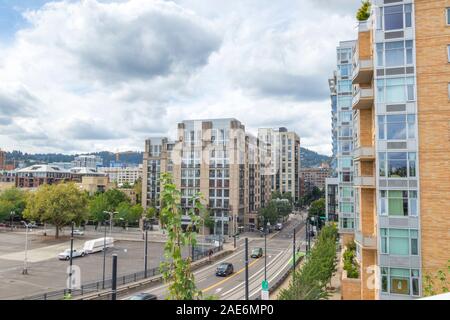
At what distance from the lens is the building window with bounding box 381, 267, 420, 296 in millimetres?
13984

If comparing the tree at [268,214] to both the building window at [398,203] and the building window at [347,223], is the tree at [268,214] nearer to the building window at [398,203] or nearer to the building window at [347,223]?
the building window at [347,223]

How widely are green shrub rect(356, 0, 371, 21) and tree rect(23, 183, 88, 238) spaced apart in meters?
37.2

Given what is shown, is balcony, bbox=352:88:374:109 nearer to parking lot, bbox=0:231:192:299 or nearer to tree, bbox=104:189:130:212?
parking lot, bbox=0:231:192:299

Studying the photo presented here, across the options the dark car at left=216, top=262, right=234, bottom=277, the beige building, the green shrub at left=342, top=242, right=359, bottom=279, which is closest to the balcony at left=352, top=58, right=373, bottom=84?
the green shrub at left=342, top=242, right=359, bottom=279

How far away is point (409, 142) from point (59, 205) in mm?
38697

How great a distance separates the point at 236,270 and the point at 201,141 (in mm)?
26666

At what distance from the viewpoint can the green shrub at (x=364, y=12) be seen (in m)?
16.4

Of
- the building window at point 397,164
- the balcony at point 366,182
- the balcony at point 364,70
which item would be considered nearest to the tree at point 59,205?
the balcony at point 366,182

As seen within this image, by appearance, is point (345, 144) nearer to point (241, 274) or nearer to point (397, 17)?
point (241, 274)

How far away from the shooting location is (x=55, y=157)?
194 metres

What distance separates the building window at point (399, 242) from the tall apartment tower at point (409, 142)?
0.04m
